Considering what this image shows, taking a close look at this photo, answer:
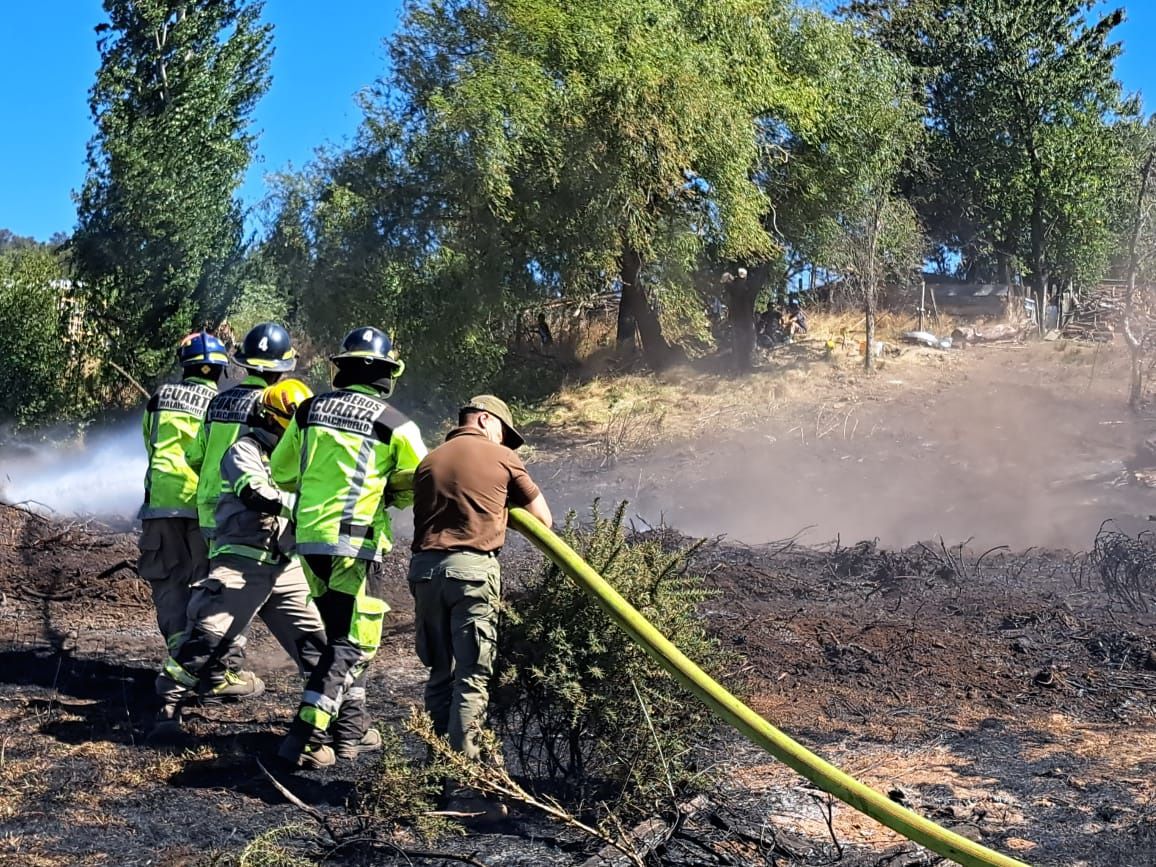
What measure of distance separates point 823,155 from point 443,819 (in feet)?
76.8

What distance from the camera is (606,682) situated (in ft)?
17.6

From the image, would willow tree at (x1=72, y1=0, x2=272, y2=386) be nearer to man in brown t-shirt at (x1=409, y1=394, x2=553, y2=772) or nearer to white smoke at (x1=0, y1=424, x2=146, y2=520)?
white smoke at (x1=0, y1=424, x2=146, y2=520)

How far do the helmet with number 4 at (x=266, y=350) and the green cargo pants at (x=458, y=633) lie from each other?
194cm

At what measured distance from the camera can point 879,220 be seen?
2712 centimetres

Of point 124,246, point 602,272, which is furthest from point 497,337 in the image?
point 124,246

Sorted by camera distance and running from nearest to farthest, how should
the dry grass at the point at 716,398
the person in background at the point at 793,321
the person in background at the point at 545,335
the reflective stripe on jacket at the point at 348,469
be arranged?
1. the reflective stripe on jacket at the point at 348,469
2. the dry grass at the point at 716,398
3. the person in background at the point at 545,335
4. the person in background at the point at 793,321

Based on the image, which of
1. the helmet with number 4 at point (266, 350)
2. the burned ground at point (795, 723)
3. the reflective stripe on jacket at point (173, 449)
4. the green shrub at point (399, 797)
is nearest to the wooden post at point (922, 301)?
the burned ground at point (795, 723)

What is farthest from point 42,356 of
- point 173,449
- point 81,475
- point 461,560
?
point 461,560

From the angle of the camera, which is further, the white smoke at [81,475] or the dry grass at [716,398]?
the dry grass at [716,398]

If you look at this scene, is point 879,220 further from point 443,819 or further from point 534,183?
point 443,819

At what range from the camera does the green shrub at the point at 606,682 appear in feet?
17.2

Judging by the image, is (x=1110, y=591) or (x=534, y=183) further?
(x=534, y=183)

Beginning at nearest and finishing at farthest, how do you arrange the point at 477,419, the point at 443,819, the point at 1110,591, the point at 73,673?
the point at 443,819, the point at 477,419, the point at 73,673, the point at 1110,591

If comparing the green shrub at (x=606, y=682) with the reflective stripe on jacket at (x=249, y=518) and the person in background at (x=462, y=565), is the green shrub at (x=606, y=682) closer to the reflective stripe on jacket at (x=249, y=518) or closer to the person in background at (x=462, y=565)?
the person in background at (x=462, y=565)
